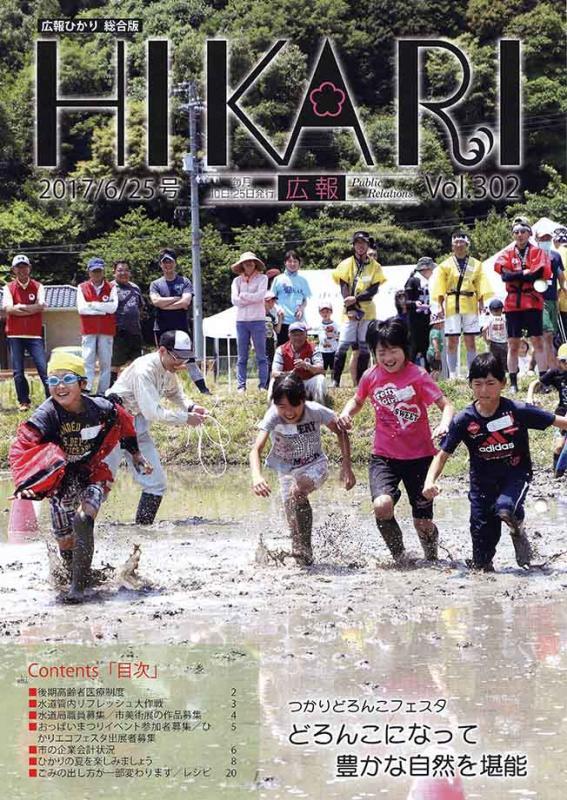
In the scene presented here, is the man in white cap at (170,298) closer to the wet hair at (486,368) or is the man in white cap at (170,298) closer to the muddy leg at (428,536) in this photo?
the muddy leg at (428,536)

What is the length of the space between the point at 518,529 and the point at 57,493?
2868 mm

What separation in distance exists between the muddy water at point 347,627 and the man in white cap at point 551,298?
12.4 feet

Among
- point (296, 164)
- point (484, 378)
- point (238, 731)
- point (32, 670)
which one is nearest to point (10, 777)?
point (238, 731)

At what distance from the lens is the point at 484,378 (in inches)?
334

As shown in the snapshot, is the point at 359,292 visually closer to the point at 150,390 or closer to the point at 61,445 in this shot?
the point at 150,390

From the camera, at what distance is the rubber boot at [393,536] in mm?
9133

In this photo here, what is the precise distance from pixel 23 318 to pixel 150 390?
493 cm

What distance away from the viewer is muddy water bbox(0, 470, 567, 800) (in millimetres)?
5258

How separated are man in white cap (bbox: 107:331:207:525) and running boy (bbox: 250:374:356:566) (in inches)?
49.7

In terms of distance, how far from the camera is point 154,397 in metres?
10.6

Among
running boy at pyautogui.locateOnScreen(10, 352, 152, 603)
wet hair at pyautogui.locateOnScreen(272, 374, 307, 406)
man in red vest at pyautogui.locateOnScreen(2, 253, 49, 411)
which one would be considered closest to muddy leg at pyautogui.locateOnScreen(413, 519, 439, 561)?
wet hair at pyautogui.locateOnScreen(272, 374, 307, 406)

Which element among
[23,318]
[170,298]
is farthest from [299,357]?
[23,318]

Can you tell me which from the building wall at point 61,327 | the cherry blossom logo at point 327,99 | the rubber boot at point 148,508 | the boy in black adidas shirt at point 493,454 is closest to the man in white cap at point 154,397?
the rubber boot at point 148,508

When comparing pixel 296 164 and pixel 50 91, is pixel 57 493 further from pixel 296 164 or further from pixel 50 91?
pixel 296 164
